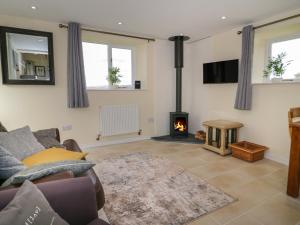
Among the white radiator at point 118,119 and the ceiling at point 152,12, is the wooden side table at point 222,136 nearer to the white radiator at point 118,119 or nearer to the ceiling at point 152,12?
the white radiator at point 118,119

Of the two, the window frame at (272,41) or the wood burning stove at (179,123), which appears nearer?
the window frame at (272,41)

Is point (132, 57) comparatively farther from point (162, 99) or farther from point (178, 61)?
point (162, 99)

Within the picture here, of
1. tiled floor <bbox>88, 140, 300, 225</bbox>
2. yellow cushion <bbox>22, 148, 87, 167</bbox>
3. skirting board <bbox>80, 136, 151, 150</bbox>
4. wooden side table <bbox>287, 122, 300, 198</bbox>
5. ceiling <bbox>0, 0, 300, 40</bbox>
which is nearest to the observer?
yellow cushion <bbox>22, 148, 87, 167</bbox>

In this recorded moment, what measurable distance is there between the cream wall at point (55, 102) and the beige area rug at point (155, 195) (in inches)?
42.3

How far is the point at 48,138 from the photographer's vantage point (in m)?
2.15

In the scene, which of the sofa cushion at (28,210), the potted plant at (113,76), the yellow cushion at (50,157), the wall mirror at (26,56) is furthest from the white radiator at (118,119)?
the sofa cushion at (28,210)

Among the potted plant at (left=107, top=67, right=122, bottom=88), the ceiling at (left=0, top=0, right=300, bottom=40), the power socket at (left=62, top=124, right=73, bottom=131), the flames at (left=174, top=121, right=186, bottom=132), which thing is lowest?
the flames at (left=174, top=121, right=186, bottom=132)

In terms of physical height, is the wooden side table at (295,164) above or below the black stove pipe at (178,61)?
below

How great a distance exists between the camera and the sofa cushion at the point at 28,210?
673mm

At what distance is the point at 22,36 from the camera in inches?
119

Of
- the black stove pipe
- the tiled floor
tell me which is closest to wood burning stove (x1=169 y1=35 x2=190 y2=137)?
the black stove pipe

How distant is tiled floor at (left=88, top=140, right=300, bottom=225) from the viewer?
1694mm

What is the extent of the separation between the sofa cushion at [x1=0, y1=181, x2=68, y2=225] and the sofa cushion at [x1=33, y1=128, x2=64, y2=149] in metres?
1.23

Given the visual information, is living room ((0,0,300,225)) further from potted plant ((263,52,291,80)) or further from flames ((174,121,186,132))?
flames ((174,121,186,132))
